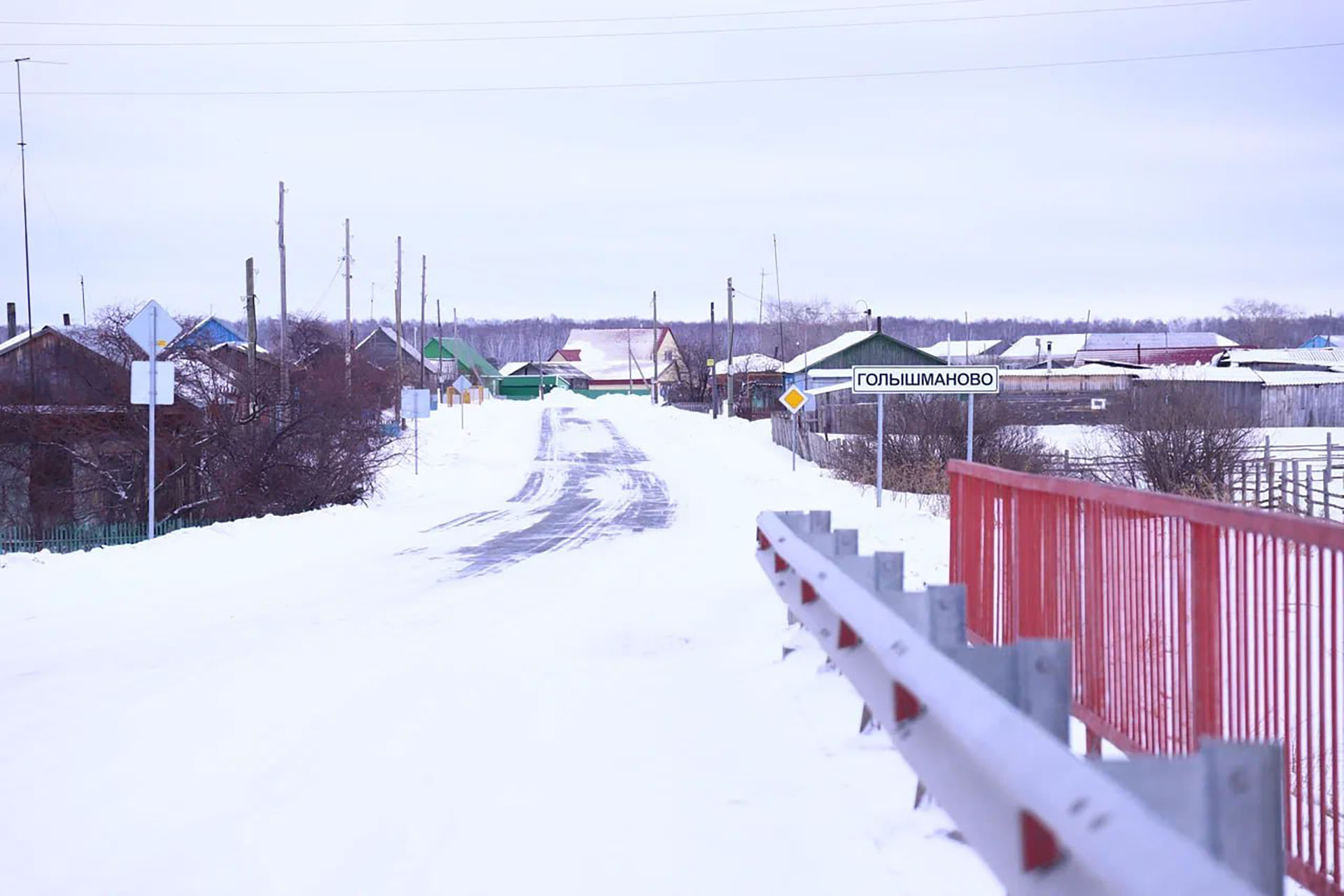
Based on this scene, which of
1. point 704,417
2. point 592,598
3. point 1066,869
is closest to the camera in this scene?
point 1066,869

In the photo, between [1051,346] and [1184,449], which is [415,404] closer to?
[1184,449]

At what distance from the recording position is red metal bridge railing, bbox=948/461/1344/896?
3885 mm

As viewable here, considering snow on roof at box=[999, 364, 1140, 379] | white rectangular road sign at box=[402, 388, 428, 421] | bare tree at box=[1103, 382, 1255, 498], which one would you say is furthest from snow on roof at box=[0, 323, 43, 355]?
snow on roof at box=[999, 364, 1140, 379]

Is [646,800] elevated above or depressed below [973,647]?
below

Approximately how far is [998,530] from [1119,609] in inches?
73.7

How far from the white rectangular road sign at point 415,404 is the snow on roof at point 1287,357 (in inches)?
2801

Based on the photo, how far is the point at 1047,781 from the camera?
248 cm

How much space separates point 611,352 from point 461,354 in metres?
28.8

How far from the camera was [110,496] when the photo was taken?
29.2m

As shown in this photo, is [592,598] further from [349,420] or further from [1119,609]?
[349,420]

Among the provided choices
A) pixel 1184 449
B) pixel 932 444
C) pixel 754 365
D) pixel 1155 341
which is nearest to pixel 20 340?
pixel 932 444

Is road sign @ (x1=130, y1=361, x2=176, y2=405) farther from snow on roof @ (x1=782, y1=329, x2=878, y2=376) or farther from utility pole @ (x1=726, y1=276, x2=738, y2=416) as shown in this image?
snow on roof @ (x1=782, y1=329, x2=878, y2=376)

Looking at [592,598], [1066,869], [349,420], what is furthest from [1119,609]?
[349,420]

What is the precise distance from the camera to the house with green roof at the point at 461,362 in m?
134
